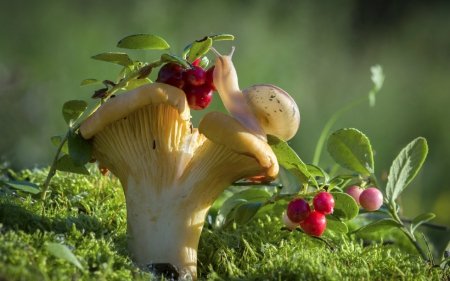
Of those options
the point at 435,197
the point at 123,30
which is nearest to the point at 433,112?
the point at 435,197

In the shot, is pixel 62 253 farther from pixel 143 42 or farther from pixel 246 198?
pixel 246 198

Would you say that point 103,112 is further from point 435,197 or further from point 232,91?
point 435,197

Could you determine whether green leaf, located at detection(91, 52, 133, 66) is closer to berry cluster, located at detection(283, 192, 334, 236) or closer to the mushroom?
the mushroom

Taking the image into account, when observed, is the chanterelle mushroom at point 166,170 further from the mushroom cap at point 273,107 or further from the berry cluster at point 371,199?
the berry cluster at point 371,199

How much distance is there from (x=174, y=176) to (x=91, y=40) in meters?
3.08

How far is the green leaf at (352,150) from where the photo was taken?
1.42 meters

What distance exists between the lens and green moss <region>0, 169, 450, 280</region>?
3.33ft

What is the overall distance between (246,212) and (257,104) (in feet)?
1.12

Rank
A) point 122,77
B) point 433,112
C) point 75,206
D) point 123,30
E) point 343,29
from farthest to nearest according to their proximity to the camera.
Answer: point 343,29
point 433,112
point 123,30
point 75,206
point 122,77

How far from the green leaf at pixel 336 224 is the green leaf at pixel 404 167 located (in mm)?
181

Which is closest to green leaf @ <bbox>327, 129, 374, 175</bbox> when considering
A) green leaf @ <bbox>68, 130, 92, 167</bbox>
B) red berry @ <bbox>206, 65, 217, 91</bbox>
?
red berry @ <bbox>206, 65, 217, 91</bbox>

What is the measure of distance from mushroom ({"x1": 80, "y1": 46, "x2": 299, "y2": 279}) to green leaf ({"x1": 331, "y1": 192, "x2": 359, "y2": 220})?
0.21m

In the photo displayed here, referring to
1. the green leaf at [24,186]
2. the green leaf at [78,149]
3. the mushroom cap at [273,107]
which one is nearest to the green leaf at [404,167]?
the mushroom cap at [273,107]

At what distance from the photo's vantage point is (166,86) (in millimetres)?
1269
